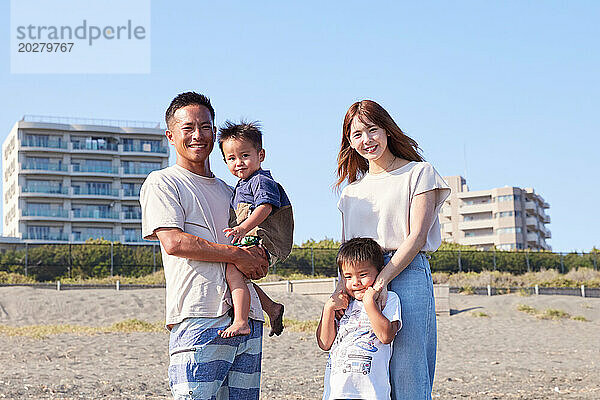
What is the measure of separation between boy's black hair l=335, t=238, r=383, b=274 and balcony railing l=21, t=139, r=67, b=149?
63881 millimetres

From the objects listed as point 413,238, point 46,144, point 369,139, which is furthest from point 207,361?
point 46,144

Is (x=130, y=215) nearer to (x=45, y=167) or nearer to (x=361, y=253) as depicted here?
(x=45, y=167)

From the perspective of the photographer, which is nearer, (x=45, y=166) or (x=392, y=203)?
(x=392, y=203)

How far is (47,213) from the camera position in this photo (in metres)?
62.2

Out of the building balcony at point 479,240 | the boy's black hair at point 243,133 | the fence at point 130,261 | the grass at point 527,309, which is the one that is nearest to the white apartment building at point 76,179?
the fence at point 130,261

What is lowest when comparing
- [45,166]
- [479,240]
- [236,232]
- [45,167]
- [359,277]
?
[359,277]

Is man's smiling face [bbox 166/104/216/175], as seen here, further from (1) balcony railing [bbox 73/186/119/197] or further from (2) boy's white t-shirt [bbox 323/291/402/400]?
(1) balcony railing [bbox 73/186/119/197]

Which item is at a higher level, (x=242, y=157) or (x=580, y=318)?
(x=242, y=157)

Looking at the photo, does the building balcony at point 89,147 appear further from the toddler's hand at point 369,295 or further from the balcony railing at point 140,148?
the toddler's hand at point 369,295

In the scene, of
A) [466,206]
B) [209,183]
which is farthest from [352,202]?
[466,206]

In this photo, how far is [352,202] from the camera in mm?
3600

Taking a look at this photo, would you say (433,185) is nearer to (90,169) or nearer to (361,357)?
(361,357)

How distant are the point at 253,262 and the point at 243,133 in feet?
2.25

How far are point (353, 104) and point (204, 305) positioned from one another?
1.19 metres
